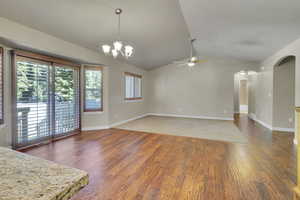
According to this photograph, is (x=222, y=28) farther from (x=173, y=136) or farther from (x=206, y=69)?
(x=206, y=69)

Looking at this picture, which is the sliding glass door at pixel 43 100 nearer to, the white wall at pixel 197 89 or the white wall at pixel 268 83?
the white wall at pixel 197 89

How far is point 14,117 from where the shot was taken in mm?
3033

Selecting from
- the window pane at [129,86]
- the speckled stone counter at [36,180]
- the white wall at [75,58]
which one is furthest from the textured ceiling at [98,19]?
the speckled stone counter at [36,180]

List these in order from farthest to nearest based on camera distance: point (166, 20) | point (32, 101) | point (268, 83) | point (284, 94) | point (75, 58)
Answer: point (268, 83), point (284, 94), point (75, 58), point (166, 20), point (32, 101)

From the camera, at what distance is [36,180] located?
577 mm

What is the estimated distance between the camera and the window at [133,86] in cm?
644

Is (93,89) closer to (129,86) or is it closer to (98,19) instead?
(129,86)

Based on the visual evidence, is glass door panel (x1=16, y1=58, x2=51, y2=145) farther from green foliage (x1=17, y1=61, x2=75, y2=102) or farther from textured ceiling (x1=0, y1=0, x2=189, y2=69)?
textured ceiling (x1=0, y1=0, x2=189, y2=69)

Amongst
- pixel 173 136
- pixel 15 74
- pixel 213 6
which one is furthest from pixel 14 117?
pixel 213 6

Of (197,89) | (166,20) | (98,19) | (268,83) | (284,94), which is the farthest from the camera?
(197,89)

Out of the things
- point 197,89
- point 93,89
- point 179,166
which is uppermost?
point 197,89

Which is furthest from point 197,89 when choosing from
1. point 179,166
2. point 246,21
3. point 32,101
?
point 32,101

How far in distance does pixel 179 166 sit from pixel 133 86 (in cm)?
498

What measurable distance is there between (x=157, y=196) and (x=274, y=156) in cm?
256
